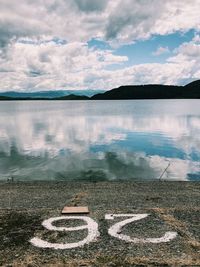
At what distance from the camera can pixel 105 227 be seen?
1284 centimetres

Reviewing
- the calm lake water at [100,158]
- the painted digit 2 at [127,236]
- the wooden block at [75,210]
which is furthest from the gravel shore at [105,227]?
the calm lake water at [100,158]

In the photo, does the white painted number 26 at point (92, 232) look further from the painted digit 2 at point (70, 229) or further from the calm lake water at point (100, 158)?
the calm lake water at point (100, 158)

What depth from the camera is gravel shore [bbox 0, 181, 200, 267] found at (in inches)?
401

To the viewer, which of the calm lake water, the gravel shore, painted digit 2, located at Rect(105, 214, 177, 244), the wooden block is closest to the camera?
the gravel shore

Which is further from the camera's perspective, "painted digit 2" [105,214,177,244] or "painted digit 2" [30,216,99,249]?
"painted digit 2" [105,214,177,244]

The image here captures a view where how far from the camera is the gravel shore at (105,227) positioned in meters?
10.2


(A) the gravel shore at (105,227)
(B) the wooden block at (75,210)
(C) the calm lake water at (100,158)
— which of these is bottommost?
(C) the calm lake water at (100,158)

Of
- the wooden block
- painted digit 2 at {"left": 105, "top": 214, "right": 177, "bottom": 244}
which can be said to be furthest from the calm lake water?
painted digit 2 at {"left": 105, "top": 214, "right": 177, "bottom": 244}

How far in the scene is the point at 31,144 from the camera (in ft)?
189

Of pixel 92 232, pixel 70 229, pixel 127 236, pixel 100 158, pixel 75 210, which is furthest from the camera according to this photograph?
pixel 100 158

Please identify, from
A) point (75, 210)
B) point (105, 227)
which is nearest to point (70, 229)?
point (105, 227)

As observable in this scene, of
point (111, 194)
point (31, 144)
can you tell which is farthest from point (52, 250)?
point (31, 144)

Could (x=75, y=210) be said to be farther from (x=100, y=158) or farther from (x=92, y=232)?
(x=100, y=158)

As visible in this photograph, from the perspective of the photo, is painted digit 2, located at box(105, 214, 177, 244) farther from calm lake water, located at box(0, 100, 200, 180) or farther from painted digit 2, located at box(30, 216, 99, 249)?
calm lake water, located at box(0, 100, 200, 180)
